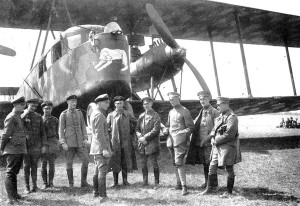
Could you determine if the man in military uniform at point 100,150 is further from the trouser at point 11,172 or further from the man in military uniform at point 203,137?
the man in military uniform at point 203,137

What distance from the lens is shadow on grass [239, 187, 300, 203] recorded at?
4.82 metres

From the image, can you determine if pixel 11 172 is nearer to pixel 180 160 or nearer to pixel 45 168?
pixel 45 168

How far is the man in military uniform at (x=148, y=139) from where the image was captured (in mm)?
6016

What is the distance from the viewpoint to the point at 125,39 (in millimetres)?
8055

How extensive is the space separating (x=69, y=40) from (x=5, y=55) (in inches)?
105

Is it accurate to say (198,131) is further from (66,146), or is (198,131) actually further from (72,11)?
(72,11)

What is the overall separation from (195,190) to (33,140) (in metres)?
3.13

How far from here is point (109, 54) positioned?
25.0 feet

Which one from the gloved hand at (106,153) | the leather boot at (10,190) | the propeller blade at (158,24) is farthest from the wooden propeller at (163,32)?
the leather boot at (10,190)

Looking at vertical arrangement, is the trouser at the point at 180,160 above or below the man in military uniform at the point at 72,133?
below

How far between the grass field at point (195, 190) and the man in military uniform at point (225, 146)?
0.27 metres

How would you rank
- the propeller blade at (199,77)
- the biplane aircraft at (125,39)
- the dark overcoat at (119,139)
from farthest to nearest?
the propeller blade at (199,77) < the biplane aircraft at (125,39) < the dark overcoat at (119,139)

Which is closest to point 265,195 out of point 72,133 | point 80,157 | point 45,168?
point 80,157

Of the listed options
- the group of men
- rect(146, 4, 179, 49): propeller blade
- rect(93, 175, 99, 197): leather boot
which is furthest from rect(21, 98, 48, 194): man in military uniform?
rect(146, 4, 179, 49): propeller blade
